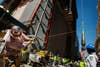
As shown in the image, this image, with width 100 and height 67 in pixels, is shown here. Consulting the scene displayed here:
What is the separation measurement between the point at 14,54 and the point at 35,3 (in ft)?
35.7

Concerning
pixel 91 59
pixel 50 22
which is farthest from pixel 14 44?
pixel 50 22

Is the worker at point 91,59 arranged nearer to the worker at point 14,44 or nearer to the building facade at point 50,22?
the worker at point 14,44

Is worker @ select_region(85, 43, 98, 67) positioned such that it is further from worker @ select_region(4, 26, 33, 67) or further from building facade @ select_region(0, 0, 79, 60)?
building facade @ select_region(0, 0, 79, 60)

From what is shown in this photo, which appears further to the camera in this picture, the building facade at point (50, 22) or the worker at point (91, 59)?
the building facade at point (50, 22)

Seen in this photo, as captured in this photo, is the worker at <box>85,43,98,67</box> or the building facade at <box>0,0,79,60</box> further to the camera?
the building facade at <box>0,0,79,60</box>

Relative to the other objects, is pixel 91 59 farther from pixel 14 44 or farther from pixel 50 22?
pixel 50 22

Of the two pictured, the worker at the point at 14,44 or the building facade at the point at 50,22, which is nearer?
the worker at the point at 14,44

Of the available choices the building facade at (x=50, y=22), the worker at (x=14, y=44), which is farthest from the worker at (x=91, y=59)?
the building facade at (x=50, y=22)

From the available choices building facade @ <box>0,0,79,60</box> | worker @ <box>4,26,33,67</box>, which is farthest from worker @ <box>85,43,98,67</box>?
building facade @ <box>0,0,79,60</box>

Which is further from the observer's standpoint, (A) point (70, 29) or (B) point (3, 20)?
(A) point (70, 29)

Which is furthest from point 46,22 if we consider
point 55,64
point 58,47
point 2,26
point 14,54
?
point 14,54

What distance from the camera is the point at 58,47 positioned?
20.5 m

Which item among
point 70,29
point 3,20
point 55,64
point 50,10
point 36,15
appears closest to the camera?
point 3,20

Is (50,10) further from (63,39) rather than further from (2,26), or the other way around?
(2,26)
